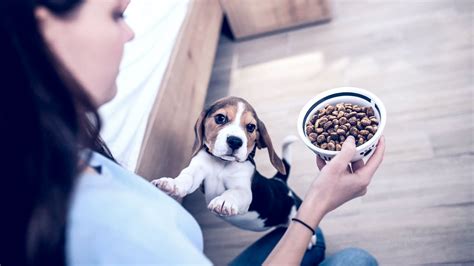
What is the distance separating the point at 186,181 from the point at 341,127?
1.31ft

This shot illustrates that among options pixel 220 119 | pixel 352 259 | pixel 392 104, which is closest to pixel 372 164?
pixel 352 259

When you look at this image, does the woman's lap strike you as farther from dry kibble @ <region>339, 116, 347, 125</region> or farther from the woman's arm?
dry kibble @ <region>339, 116, 347, 125</region>

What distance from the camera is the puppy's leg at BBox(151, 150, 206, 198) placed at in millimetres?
1002

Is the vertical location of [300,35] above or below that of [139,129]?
below

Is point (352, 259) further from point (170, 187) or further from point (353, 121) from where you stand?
point (170, 187)

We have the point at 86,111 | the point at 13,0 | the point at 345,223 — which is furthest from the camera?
the point at 345,223

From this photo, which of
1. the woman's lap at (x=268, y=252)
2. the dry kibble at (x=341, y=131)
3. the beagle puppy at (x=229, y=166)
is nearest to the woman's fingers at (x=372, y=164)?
the dry kibble at (x=341, y=131)

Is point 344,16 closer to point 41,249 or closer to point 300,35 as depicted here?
point 300,35

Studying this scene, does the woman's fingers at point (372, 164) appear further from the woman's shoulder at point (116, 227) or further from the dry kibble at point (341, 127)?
the woman's shoulder at point (116, 227)

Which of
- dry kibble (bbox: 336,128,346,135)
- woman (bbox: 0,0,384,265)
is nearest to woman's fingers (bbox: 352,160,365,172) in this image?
dry kibble (bbox: 336,128,346,135)

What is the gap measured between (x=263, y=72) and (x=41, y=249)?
1.64m

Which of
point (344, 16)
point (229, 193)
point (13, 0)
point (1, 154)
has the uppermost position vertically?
point (13, 0)

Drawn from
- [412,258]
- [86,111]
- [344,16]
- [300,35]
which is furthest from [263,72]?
[86,111]

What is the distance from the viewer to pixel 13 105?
577 millimetres
